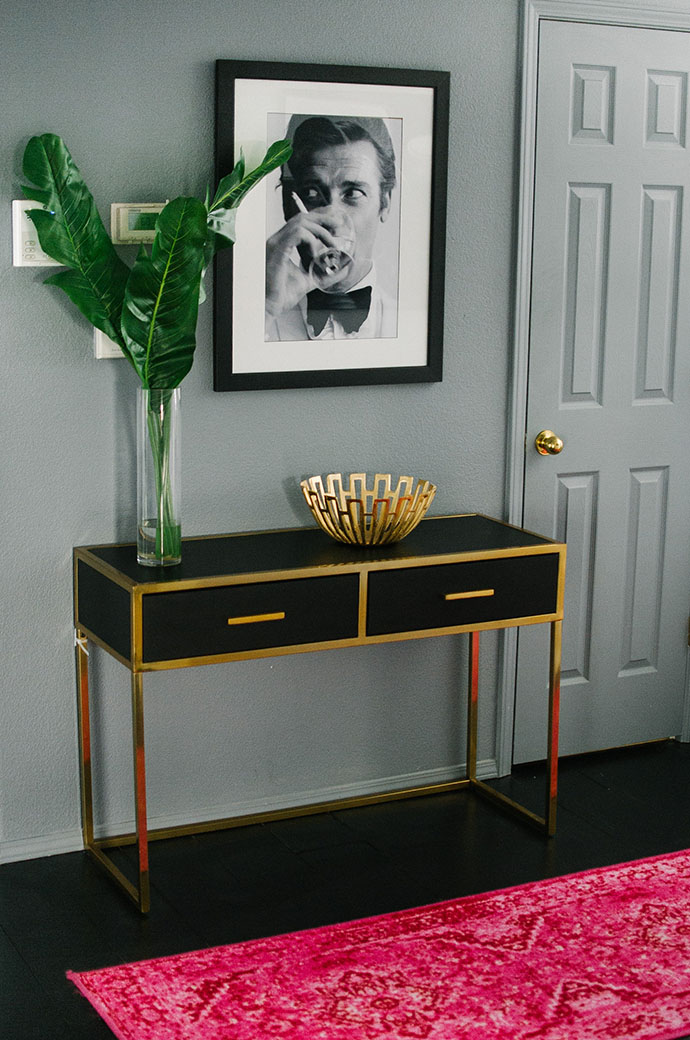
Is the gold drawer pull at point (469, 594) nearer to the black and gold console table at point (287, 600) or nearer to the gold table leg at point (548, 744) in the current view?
the black and gold console table at point (287, 600)

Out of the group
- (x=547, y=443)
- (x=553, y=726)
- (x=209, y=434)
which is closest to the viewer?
(x=209, y=434)

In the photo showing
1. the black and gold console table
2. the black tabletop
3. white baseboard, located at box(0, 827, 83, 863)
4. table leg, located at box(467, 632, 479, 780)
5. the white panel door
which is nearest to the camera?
the black and gold console table

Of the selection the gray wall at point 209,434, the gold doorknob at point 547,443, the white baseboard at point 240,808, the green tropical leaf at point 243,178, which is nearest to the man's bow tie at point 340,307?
the gray wall at point 209,434

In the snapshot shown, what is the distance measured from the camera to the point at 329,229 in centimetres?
324

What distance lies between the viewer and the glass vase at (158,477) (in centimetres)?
294

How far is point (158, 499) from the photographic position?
9.74 feet

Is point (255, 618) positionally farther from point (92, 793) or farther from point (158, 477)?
point (92, 793)

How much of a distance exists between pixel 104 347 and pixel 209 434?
36 centimetres

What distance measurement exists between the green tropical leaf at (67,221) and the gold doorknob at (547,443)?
135 centimetres

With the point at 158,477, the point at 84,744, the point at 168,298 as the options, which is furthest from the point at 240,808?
the point at 168,298

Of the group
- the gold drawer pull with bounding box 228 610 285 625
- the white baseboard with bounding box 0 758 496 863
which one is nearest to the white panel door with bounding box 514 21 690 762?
the white baseboard with bounding box 0 758 496 863

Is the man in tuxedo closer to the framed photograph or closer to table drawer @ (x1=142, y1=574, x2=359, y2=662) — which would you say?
the framed photograph

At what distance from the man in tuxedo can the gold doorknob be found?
2.07 ft

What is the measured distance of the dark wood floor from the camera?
2.75 metres
